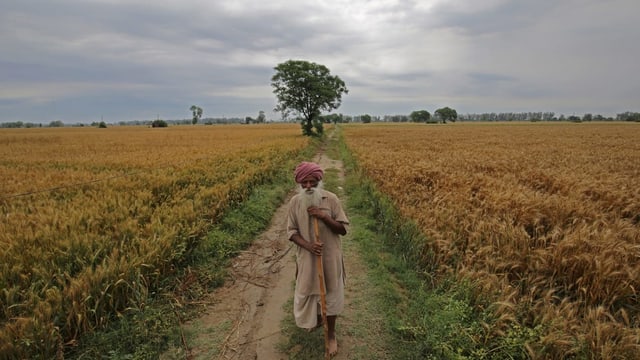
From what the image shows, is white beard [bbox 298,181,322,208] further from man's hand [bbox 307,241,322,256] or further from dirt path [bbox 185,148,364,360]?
dirt path [bbox 185,148,364,360]

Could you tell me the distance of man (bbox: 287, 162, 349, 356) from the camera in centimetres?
322

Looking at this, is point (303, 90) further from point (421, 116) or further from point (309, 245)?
point (421, 116)

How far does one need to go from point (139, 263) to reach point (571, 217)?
7837 mm

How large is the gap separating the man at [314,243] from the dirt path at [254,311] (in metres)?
0.56

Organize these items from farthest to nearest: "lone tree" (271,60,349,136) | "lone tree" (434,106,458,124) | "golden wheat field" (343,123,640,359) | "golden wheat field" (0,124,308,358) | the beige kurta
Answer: "lone tree" (434,106,458,124), "lone tree" (271,60,349,136), the beige kurta, "golden wheat field" (0,124,308,358), "golden wheat field" (343,123,640,359)

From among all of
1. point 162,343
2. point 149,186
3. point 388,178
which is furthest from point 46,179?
point 388,178

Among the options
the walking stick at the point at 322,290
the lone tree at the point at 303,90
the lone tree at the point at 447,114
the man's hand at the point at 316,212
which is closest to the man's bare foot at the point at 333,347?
the walking stick at the point at 322,290

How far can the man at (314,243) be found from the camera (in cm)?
322

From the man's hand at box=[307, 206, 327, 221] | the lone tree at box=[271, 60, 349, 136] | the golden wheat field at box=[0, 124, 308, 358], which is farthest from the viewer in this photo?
the lone tree at box=[271, 60, 349, 136]

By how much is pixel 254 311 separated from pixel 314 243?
73.1 inches

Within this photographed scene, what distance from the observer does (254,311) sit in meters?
4.29

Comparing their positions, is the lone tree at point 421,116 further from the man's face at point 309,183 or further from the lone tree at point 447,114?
the man's face at point 309,183

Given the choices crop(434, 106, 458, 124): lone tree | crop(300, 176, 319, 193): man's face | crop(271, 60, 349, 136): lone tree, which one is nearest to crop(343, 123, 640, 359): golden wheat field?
crop(300, 176, 319, 193): man's face

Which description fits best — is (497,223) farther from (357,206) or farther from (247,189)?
(247,189)
